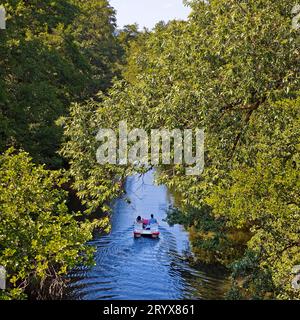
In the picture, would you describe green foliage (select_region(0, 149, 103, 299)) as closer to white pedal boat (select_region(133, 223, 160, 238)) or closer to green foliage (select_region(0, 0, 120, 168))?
green foliage (select_region(0, 0, 120, 168))

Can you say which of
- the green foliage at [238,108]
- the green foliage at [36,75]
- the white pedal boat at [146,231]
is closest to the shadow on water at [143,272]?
the white pedal boat at [146,231]

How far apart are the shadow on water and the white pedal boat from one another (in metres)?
0.31

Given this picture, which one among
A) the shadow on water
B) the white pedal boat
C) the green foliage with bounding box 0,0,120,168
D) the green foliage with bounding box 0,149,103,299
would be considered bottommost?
the shadow on water

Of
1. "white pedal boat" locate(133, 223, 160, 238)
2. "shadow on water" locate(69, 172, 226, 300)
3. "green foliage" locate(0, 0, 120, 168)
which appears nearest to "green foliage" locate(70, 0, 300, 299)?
"shadow on water" locate(69, 172, 226, 300)

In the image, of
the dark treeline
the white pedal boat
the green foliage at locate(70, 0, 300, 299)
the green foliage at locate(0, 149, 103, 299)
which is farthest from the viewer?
the white pedal boat

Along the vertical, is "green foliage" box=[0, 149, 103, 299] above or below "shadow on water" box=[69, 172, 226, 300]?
above

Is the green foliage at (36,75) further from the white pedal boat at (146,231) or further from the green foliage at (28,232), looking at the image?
the green foliage at (28,232)

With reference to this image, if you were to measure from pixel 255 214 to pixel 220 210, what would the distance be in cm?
120

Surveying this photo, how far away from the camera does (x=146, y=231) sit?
Answer: 30844 mm

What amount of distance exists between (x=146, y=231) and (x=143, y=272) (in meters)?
5.59

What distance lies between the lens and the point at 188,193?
46.4ft

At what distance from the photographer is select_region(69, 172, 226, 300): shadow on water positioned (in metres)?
22.8

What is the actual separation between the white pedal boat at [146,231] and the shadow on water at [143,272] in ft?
1.03
